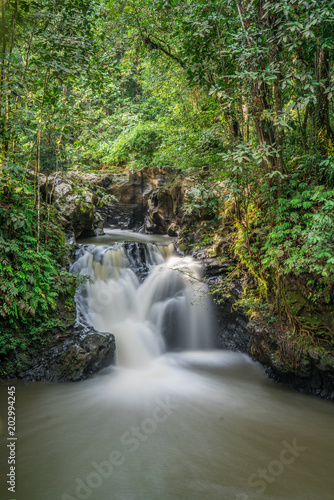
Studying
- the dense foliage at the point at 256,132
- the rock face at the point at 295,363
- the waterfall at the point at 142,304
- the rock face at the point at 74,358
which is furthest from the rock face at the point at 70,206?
the rock face at the point at 295,363

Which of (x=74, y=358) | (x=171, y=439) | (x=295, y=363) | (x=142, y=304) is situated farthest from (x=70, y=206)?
(x=295, y=363)

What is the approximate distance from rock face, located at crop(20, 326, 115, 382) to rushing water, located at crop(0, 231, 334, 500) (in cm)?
20

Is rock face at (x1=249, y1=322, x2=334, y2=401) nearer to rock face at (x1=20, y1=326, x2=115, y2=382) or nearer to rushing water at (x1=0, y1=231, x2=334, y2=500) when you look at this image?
rushing water at (x1=0, y1=231, x2=334, y2=500)

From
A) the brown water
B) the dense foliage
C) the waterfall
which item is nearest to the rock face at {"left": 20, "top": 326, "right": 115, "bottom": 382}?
the brown water

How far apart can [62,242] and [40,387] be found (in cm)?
300

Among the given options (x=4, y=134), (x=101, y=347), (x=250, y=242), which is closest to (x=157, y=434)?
(x=101, y=347)

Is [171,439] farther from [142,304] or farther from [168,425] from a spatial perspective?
[142,304]

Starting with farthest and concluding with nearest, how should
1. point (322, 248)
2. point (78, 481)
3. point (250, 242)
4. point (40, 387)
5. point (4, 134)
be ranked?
point (250, 242)
point (4, 134)
point (40, 387)
point (322, 248)
point (78, 481)

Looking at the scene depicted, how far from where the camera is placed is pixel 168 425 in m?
3.67

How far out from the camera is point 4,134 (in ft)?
15.7

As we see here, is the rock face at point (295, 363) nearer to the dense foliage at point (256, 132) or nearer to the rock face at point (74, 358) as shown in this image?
the dense foliage at point (256, 132)

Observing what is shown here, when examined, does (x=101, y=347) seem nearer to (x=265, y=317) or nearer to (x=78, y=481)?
(x=78, y=481)

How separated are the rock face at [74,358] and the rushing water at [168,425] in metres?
0.20

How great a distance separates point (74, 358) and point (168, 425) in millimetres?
1983
